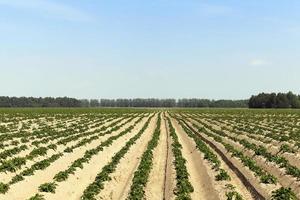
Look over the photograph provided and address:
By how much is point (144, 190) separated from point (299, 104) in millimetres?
139980

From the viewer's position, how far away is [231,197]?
1451 cm

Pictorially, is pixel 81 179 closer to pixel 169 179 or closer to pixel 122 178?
pixel 122 178

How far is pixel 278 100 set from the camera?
498ft

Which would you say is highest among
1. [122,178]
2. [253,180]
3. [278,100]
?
[278,100]

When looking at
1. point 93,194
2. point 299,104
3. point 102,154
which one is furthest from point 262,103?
point 93,194

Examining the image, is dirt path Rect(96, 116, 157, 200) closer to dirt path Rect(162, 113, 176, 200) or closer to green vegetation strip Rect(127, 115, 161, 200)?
green vegetation strip Rect(127, 115, 161, 200)

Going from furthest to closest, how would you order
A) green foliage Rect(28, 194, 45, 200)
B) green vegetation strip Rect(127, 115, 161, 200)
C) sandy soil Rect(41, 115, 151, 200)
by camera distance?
sandy soil Rect(41, 115, 151, 200) < green vegetation strip Rect(127, 115, 161, 200) < green foliage Rect(28, 194, 45, 200)

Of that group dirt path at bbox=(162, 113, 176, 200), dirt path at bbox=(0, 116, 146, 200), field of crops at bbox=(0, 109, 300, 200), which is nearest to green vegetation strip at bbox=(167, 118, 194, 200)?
field of crops at bbox=(0, 109, 300, 200)

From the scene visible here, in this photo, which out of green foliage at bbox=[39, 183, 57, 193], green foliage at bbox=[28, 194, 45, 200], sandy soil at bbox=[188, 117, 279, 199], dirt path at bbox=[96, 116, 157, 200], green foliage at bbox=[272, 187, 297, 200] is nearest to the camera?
green foliage at bbox=[28, 194, 45, 200]

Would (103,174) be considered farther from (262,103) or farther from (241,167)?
(262,103)

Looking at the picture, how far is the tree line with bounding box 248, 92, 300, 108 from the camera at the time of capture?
149625 millimetres

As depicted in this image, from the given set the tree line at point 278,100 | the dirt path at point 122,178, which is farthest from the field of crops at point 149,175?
the tree line at point 278,100

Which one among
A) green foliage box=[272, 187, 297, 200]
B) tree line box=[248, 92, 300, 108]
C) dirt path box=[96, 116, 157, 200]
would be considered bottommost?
dirt path box=[96, 116, 157, 200]

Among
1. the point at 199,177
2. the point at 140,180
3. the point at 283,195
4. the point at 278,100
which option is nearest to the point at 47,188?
the point at 140,180
